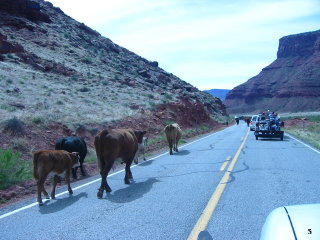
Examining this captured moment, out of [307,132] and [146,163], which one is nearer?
[146,163]

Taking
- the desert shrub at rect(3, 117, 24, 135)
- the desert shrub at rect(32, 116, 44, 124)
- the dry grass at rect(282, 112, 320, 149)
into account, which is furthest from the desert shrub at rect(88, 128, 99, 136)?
the dry grass at rect(282, 112, 320, 149)

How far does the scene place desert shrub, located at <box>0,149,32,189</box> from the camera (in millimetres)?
11745

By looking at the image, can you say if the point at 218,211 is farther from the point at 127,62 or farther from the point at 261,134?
the point at 127,62

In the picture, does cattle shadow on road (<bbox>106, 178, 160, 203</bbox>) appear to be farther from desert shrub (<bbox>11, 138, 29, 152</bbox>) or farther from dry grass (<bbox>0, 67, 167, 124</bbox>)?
dry grass (<bbox>0, 67, 167, 124</bbox>)

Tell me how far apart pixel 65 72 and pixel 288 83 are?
129963mm

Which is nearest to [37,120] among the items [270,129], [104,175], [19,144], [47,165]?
[19,144]

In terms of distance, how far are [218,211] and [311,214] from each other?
16.0 feet

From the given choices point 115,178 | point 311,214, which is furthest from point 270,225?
point 115,178

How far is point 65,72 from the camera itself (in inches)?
1756

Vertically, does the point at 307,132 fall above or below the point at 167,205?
below

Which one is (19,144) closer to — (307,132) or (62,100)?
(62,100)

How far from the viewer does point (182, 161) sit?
1627 cm

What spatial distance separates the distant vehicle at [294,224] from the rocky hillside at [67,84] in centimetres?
1494

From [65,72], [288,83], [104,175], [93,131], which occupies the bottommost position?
[104,175]
